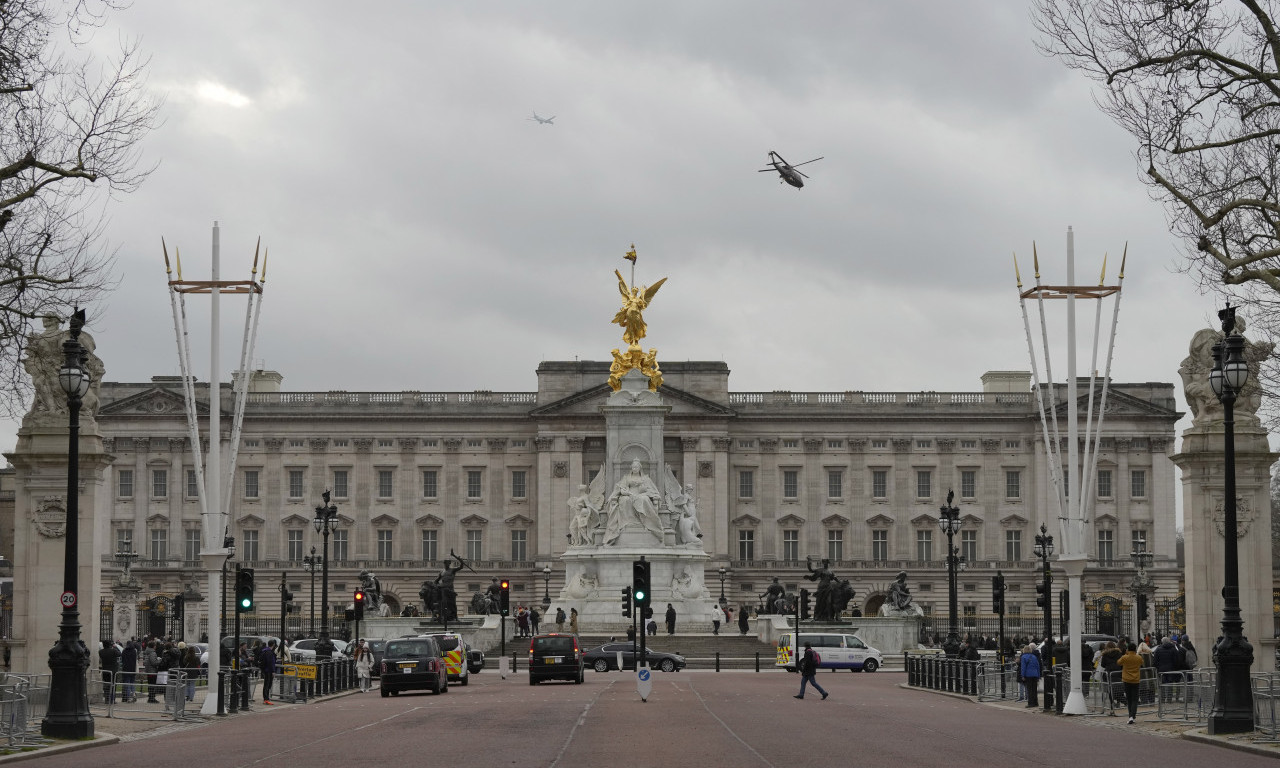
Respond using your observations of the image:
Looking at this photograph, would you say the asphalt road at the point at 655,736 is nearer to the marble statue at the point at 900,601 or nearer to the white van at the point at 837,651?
the white van at the point at 837,651

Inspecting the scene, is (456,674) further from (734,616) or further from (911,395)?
(911,395)

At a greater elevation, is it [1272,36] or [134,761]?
[1272,36]

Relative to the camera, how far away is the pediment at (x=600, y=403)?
121750 mm

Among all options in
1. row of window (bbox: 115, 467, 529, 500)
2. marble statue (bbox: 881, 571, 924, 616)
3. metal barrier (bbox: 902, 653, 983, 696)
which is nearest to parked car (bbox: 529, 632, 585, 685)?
metal barrier (bbox: 902, 653, 983, 696)

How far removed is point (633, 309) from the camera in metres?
80.4

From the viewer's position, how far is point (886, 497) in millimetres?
124312

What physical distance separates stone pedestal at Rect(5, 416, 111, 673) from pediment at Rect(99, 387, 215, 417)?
273ft

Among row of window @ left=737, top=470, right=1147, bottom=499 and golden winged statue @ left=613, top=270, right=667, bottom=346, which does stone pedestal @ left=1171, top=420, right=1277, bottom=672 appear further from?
row of window @ left=737, top=470, right=1147, bottom=499

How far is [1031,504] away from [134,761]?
340ft

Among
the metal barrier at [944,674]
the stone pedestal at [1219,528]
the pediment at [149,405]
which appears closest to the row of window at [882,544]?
the pediment at [149,405]

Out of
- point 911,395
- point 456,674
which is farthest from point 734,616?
point 456,674

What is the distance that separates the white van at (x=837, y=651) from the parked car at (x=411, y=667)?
65.3 feet

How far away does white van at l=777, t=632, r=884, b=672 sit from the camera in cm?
6488

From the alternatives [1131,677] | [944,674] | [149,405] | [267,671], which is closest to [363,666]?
[267,671]
